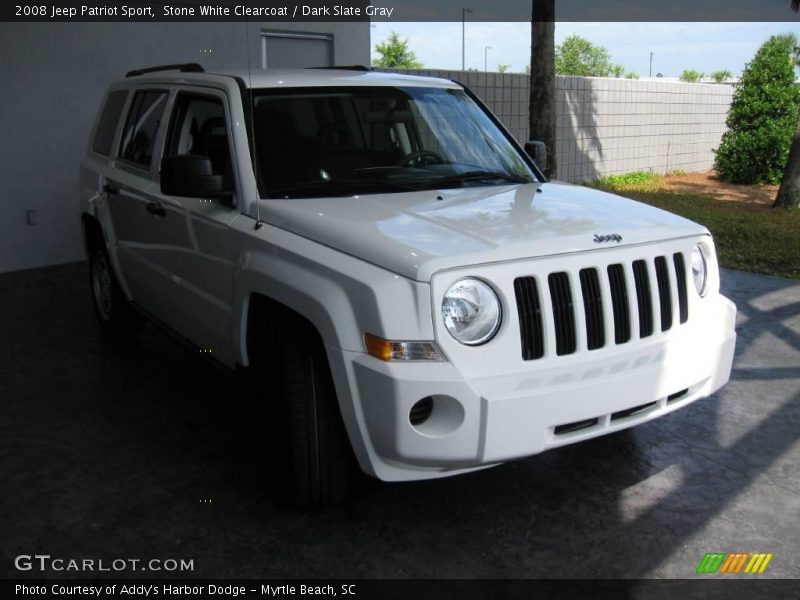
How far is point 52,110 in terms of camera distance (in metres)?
8.95

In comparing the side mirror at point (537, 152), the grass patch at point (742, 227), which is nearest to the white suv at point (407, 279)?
the side mirror at point (537, 152)

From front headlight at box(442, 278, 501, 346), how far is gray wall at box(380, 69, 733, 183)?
28.7 ft

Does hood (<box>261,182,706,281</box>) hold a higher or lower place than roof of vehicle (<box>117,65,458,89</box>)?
lower

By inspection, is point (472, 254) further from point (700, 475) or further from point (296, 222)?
point (700, 475)

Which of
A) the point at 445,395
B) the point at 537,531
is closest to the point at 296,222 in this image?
the point at 445,395

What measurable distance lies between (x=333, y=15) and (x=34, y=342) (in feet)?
21.8

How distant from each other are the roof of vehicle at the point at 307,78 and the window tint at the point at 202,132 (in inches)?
5.8

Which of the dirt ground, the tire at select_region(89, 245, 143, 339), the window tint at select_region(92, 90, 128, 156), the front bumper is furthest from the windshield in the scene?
the dirt ground

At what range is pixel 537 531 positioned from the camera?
11.7ft

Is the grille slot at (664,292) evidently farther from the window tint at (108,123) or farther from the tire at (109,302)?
the window tint at (108,123)

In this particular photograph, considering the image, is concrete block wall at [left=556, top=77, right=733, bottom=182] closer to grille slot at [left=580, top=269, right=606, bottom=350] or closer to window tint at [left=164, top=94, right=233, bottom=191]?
window tint at [left=164, top=94, right=233, bottom=191]

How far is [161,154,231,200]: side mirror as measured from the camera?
3.93 meters

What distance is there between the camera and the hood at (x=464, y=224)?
10.4 feet

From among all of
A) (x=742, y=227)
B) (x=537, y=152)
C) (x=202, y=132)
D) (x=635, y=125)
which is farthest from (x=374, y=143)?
(x=635, y=125)
